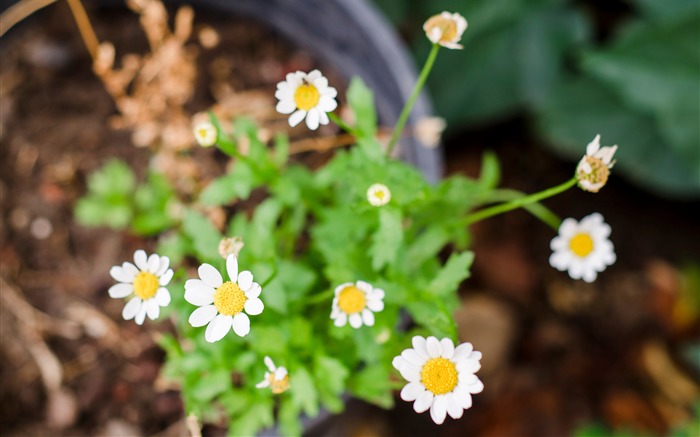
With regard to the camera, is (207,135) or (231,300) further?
(207,135)

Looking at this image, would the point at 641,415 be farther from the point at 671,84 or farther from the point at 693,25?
the point at 693,25

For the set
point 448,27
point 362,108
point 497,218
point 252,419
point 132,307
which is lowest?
point 497,218

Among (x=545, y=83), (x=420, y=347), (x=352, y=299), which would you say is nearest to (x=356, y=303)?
(x=352, y=299)

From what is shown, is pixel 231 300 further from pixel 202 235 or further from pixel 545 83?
pixel 545 83

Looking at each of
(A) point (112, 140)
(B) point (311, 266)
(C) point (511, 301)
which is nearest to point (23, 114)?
(A) point (112, 140)

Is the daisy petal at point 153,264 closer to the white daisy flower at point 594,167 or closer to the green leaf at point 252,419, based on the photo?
the green leaf at point 252,419

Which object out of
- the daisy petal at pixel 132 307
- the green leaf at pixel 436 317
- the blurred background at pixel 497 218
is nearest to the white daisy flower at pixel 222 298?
the daisy petal at pixel 132 307

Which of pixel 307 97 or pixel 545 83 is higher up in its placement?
pixel 307 97
